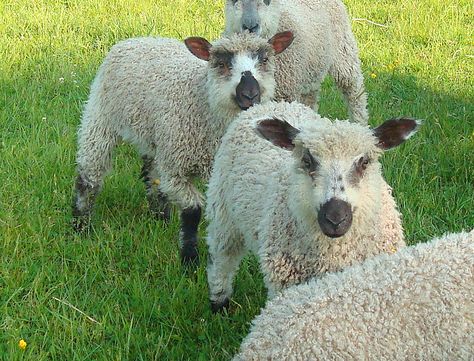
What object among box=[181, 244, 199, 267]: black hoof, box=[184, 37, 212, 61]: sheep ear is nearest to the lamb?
box=[181, 244, 199, 267]: black hoof

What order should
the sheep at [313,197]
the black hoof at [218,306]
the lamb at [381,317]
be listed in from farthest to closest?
the black hoof at [218,306] → the sheep at [313,197] → the lamb at [381,317]

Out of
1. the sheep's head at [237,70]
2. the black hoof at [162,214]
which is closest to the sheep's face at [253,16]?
the sheep's head at [237,70]

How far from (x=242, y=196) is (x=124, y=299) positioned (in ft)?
3.24

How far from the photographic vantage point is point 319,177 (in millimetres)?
3227

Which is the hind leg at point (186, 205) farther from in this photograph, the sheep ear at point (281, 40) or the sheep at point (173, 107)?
the sheep ear at point (281, 40)

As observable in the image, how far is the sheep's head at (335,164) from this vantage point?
314 centimetres

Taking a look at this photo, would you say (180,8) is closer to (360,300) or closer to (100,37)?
(100,37)

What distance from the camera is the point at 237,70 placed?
478 centimetres

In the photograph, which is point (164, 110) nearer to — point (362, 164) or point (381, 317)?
point (362, 164)

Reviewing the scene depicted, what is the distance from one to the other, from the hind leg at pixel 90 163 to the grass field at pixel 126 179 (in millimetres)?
128

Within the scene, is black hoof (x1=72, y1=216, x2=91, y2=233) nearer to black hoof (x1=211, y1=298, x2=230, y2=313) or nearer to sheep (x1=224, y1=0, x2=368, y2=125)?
black hoof (x1=211, y1=298, x2=230, y2=313)

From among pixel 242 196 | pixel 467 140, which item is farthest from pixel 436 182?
pixel 242 196

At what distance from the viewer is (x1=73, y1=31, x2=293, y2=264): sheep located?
4.83 m

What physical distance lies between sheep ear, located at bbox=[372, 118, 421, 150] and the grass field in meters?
1.23
